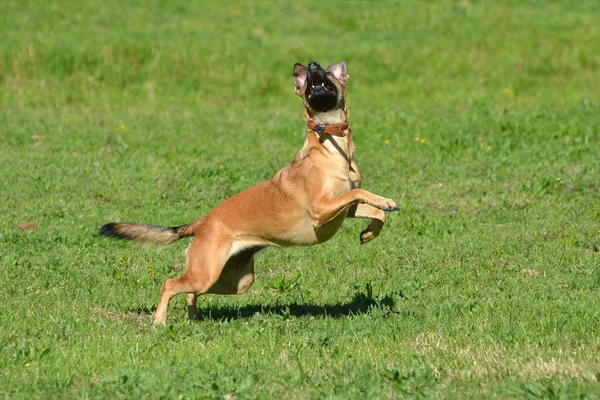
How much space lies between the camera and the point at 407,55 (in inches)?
731

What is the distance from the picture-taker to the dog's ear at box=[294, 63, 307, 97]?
7219mm

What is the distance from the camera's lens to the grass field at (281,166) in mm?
6070

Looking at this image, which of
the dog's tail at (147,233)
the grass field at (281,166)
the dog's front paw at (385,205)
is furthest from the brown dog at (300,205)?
the grass field at (281,166)

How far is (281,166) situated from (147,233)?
5.26m

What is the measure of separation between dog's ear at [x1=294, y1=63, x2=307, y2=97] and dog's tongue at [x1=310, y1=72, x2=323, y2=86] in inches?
5.2

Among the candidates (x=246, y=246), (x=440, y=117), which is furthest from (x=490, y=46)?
(x=246, y=246)

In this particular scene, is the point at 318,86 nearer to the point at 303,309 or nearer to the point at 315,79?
the point at 315,79

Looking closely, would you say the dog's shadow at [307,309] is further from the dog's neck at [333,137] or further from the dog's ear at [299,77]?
the dog's ear at [299,77]

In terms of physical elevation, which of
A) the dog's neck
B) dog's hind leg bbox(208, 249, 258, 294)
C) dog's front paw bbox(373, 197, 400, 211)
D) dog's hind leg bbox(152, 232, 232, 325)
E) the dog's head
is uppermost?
the dog's head

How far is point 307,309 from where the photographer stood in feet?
25.9

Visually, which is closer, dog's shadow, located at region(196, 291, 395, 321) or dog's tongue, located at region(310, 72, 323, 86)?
dog's tongue, located at region(310, 72, 323, 86)

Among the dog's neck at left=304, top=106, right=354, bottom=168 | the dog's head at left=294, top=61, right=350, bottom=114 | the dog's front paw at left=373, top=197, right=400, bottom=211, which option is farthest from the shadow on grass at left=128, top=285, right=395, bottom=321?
the dog's head at left=294, top=61, right=350, bottom=114

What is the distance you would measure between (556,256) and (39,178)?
257 inches

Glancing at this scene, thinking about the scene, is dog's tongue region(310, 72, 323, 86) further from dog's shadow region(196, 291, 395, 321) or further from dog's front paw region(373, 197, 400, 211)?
dog's shadow region(196, 291, 395, 321)
